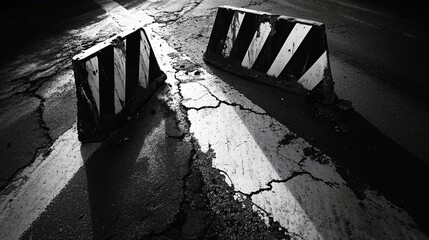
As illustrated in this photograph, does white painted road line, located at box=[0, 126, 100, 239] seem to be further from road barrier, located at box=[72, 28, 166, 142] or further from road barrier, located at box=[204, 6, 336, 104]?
road barrier, located at box=[204, 6, 336, 104]

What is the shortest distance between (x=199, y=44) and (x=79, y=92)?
2.39 meters

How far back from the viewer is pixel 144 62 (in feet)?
8.93

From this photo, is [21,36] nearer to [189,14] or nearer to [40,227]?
[189,14]

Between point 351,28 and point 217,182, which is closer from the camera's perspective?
point 217,182

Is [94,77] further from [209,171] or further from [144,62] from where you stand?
[209,171]

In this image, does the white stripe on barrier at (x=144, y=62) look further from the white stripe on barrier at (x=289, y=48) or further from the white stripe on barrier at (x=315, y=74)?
the white stripe on barrier at (x=315, y=74)

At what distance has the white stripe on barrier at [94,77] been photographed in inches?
79.9

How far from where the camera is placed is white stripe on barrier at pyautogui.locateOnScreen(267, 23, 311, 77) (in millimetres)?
Answer: 2451

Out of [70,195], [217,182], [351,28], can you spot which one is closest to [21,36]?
[70,195]

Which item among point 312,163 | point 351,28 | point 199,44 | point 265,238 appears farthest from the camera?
point 351,28

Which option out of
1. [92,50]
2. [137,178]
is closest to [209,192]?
[137,178]

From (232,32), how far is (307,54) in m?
1.04

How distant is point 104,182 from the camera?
6.23 feet

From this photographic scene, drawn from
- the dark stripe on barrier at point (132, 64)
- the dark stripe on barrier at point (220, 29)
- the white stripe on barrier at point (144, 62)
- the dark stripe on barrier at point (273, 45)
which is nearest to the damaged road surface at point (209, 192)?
the dark stripe on barrier at point (132, 64)
